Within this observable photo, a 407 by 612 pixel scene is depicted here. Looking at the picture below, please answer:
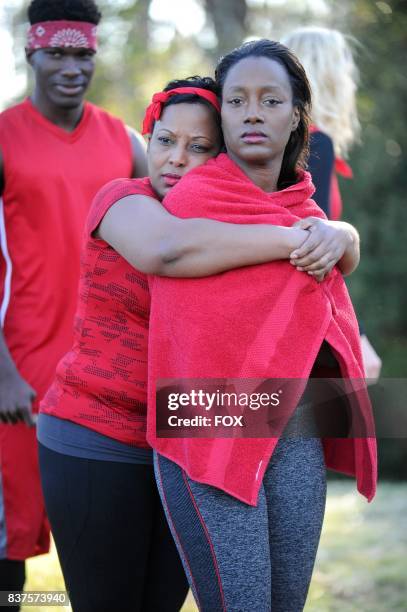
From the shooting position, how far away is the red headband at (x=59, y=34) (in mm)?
3850

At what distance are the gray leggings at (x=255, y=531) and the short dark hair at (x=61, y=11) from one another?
89.9 inches

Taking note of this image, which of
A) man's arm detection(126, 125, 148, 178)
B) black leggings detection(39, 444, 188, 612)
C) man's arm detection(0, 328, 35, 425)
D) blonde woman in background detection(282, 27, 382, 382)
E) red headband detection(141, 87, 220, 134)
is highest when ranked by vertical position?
blonde woman in background detection(282, 27, 382, 382)

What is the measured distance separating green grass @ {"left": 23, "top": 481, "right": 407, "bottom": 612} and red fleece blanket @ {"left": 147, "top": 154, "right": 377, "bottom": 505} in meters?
2.63

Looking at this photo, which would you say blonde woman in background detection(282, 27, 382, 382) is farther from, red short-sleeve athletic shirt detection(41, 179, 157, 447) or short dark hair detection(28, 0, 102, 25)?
red short-sleeve athletic shirt detection(41, 179, 157, 447)

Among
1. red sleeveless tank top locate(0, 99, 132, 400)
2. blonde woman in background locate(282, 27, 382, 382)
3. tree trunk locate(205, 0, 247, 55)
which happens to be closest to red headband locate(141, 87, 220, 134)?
blonde woman in background locate(282, 27, 382, 382)

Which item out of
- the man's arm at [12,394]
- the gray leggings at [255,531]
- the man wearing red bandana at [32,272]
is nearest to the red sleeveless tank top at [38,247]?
the man wearing red bandana at [32,272]

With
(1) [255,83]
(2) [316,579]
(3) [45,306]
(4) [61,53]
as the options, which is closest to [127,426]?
(1) [255,83]

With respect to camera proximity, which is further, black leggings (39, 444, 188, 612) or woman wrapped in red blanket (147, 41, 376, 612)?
black leggings (39, 444, 188, 612)

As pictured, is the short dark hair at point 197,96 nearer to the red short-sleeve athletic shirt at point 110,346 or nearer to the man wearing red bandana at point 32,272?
the red short-sleeve athletic shirt at point 110,346

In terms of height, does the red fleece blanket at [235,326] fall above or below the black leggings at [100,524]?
above

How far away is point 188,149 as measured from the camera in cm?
248

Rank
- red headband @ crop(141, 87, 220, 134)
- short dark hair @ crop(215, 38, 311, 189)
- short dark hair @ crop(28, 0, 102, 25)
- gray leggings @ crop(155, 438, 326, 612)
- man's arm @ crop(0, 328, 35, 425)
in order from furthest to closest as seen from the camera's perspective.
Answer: short dark hair @ crop(28, 0, 102, 25) < man's arm @ crop(0, 328, 35, 425) < red headband @ crop(141, 87, 220, 134) < short dark hair @ crop(215, 38, 311, 189) < gray leggings @ crop(155, 438, 326, 612)

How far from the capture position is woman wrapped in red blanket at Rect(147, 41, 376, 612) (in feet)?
6.93

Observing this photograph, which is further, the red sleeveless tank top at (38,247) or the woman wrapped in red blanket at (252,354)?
the red sleeveless tank top at (38,247)
